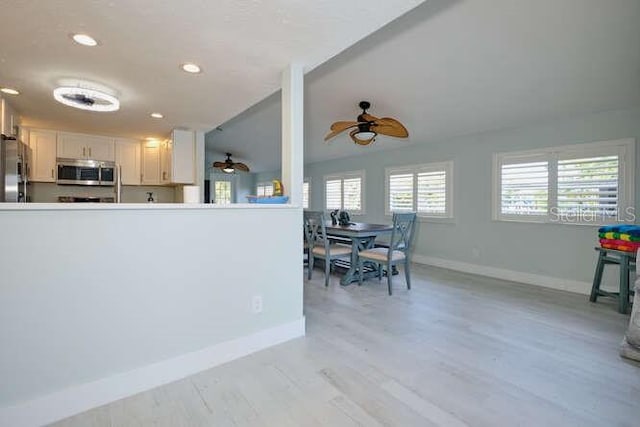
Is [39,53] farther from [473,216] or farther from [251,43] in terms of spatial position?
[473,216]

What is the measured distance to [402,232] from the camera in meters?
3.71

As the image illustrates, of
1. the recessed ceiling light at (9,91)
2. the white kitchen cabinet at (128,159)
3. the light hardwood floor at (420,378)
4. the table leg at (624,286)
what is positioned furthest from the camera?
the white kitchen cabinet at (128,159)

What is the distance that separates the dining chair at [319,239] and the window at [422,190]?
1.92 m

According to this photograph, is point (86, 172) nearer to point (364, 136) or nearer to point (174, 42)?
point (174, 42)

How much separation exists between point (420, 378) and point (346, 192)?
5.31 meters

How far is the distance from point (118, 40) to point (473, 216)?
466 cm

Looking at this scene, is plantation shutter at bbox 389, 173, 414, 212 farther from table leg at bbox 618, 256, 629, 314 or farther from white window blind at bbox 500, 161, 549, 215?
table leg at bbox 618, 256, 629, 314

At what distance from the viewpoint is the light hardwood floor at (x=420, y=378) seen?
152 cm

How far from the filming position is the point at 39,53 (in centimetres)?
227

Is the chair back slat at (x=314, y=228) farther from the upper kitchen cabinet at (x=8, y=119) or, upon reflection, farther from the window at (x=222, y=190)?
the window at (x=222, y=190)

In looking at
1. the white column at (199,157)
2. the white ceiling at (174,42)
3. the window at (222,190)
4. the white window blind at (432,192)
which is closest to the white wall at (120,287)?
the white ceiling at (174,42)

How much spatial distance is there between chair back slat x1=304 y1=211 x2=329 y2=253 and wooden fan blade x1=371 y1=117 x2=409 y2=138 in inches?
47.5

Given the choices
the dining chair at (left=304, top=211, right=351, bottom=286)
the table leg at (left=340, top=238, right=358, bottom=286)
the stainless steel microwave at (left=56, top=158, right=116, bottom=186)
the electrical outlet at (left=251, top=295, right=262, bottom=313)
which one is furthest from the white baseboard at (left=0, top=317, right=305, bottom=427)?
the stainless steel microwave at (left=56, top=158, right=116, bottom=186)

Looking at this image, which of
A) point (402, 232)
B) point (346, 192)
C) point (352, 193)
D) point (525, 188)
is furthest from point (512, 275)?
point (346, 192)
